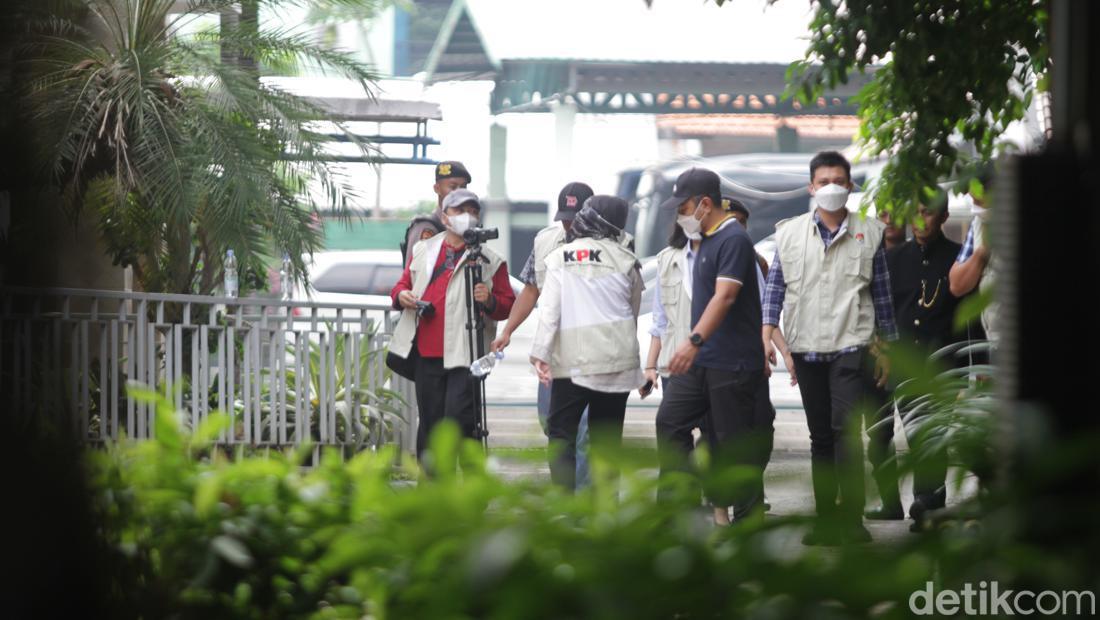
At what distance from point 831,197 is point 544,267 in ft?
5.80

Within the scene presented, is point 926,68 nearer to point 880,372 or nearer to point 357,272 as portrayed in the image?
point 880,372

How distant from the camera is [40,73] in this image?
944 centimetres

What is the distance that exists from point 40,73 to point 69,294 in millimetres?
1519

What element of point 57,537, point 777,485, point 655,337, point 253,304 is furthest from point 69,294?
point 777,485

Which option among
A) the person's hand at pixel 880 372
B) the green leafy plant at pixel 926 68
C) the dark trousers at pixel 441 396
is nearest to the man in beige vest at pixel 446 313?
the dark trousers at pixel 441 396

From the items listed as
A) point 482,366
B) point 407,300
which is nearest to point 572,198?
point 407,300

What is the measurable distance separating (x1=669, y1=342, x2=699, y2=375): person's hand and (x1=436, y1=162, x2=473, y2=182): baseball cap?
220 centimetres

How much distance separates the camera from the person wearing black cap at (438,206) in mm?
8211

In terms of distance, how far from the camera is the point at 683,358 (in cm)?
680

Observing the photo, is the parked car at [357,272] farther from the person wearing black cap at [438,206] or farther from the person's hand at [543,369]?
the person's hand at [543,369]

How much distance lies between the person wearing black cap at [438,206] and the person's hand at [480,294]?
0.53 meters

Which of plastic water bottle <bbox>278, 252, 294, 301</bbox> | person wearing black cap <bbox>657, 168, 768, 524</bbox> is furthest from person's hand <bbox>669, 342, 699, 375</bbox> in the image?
plastic water bottle <bbox>278, 252, 294, 301</bbox>

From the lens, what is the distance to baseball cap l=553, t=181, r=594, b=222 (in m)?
8.42

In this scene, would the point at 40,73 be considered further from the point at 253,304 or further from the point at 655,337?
the point at 655,337
